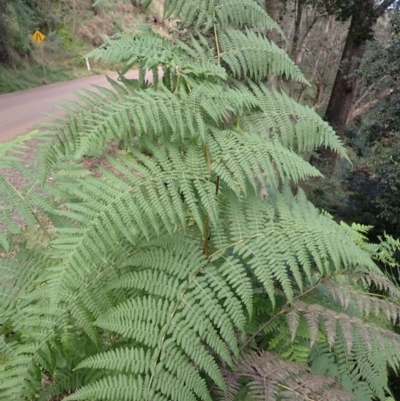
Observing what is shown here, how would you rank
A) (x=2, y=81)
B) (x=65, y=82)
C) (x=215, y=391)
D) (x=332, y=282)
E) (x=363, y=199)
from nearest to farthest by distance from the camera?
(x=215, y=391), (x=332, y=282), (x=363, y=199), (x=2, y=81), (x=65, y=82)

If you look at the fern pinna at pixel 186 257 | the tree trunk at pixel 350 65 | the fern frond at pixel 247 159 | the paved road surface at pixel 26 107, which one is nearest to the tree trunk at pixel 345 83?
the tree trunk at pixel 350 65

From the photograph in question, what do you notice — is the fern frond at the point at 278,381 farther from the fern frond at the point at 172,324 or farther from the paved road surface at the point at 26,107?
the paved road surface at the point at 26,107

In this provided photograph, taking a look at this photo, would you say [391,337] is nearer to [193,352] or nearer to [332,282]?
[332,282]

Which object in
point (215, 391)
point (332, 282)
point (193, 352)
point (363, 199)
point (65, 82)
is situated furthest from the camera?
point (65, 82)

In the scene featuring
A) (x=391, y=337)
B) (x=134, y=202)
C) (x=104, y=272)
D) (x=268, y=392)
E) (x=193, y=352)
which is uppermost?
(x=134, y=202)

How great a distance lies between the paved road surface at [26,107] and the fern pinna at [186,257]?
651 centimetres

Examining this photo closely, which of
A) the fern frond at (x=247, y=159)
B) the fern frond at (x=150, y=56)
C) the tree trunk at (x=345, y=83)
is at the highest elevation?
the fern frond at (x=150, y=56)

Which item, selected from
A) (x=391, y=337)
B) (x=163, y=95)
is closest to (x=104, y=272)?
(x=163, y=95)

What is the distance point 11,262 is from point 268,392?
1.14 m

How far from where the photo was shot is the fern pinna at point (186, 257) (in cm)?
113

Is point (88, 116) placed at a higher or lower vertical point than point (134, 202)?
higher

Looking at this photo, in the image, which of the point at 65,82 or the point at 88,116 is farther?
the point at 65,82

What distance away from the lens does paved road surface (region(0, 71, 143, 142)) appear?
9.30 m

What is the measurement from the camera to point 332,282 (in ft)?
4.90
